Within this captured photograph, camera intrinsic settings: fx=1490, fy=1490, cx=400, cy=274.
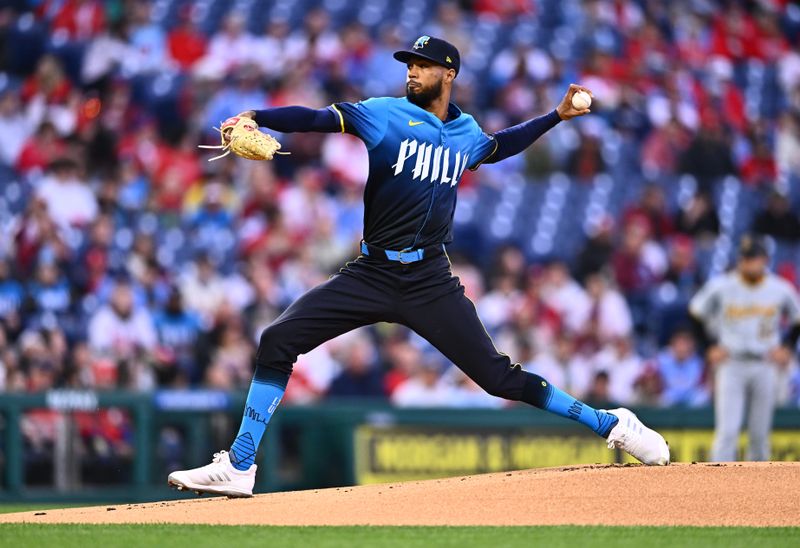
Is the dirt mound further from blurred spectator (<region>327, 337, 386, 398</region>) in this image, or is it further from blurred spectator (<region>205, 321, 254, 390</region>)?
blurred spectator (<region>327, 337, 386, 398</region>)

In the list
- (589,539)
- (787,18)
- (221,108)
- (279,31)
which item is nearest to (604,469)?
(589,539)

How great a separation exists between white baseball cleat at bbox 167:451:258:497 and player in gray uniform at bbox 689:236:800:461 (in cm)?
453

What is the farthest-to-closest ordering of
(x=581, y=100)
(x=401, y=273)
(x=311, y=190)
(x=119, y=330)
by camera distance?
(x=311, y=190) < (x=119, y=330) < (x=581, y=100) < (x=401, y=273)

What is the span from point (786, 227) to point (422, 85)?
9237mm

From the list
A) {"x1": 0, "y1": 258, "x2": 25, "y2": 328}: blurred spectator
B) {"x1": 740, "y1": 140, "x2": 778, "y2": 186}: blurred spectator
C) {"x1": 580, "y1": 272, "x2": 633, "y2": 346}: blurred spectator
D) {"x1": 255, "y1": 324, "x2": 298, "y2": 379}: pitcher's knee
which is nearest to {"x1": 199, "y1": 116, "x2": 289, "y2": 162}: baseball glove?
{"x1": 255, "y1": 324, "x2": 298, "y2": 379}: pitcher's knee

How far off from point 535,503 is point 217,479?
1.46 meters

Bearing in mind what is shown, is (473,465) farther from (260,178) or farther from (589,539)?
(589,539)

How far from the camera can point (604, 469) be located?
24.0 feet

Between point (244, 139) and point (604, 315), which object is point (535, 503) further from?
point (604, 315)

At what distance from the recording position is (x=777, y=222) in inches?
597

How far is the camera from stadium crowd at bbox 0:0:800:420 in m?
12.2

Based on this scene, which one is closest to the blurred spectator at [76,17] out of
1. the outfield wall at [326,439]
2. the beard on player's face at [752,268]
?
the outfield wall at [326,439]

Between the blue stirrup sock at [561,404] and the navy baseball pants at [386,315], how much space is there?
0.17 m

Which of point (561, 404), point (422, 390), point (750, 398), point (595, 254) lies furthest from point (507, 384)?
point (595, 254)
